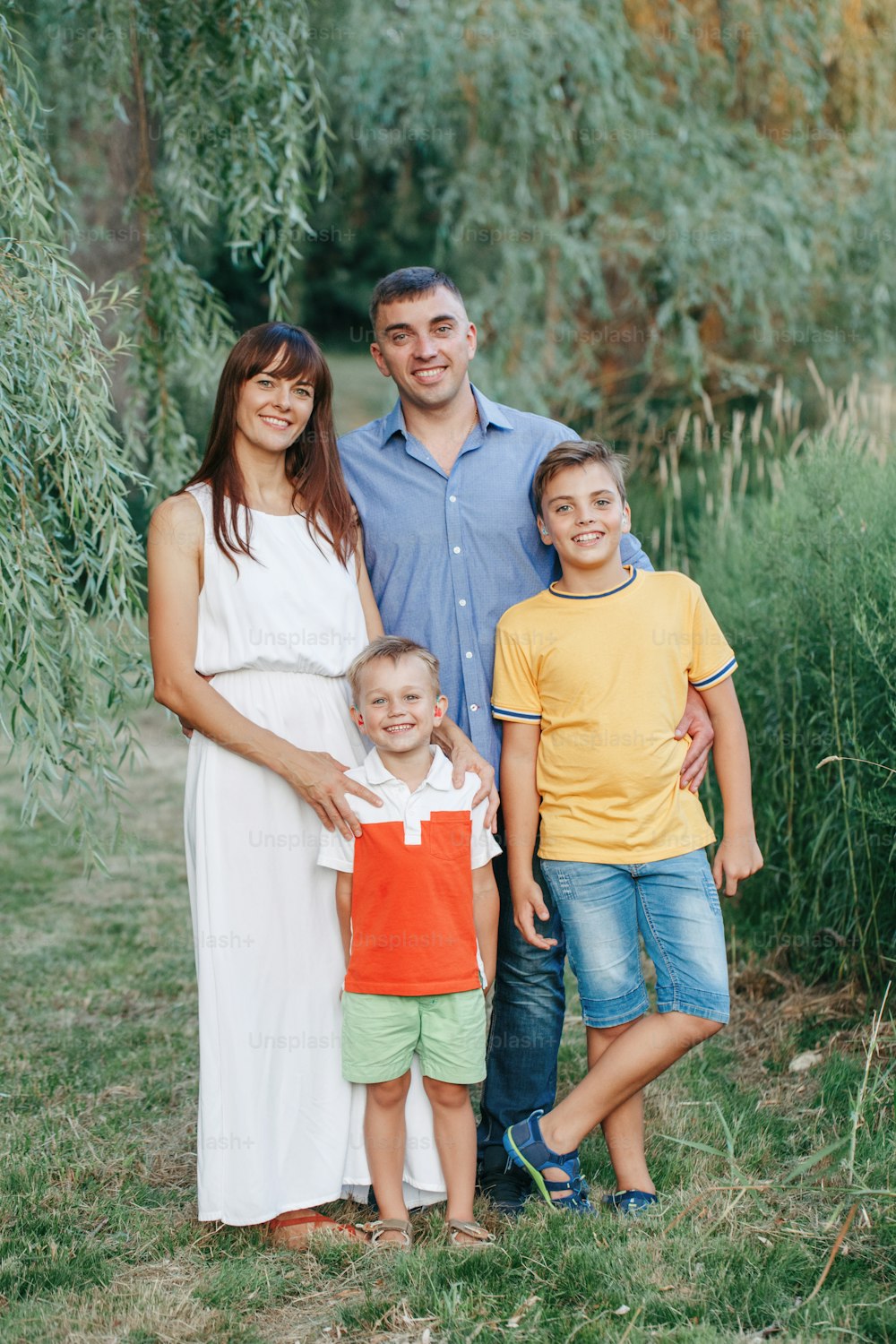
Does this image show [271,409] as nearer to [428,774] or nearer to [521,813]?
[428,774]

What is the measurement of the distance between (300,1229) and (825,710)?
2.09m

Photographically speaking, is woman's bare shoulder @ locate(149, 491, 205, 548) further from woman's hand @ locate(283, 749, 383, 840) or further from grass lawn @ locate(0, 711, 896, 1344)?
grass lawn @ locate(0, 711, 896, 1344)

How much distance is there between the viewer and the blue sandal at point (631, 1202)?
2516mm

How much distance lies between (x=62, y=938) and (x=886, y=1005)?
2.92 m

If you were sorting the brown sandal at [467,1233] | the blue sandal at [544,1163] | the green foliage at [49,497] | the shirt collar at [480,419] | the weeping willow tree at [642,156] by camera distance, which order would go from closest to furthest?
the brown sandal at [467,1233] < the blue sandal at [544,1163] < the green foliage at [49,497] < the shirt collar at [480,419] < the weeping willow tree at [642,156]

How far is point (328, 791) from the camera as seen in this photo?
2.45 metres

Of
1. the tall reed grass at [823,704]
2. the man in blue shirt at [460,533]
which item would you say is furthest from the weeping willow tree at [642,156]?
the man in blue shirt at [460,533]

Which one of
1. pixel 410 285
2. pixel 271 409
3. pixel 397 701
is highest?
pixel 410 285

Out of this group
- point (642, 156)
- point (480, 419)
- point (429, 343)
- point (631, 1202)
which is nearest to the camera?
point (631, 1202)

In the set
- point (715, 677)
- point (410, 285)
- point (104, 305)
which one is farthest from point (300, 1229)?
point (104, 305)

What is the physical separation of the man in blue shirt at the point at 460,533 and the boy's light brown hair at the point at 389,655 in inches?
8.7

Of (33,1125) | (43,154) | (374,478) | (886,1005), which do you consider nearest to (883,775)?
(886,1005)

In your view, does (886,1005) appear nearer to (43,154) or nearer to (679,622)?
(679,622)

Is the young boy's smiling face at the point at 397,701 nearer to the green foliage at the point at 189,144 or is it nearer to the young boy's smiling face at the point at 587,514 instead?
the young boy's smiling face at the point at 587,514
